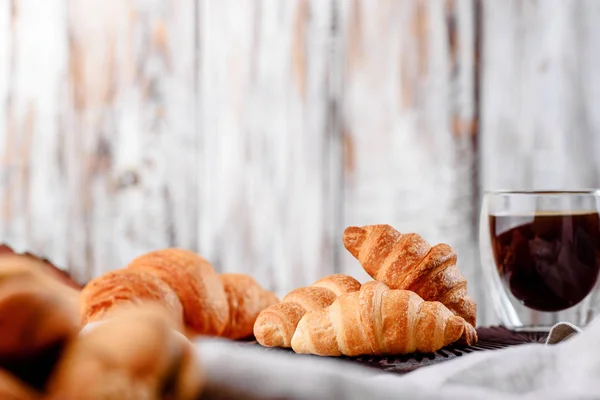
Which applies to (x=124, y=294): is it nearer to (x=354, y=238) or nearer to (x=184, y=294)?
(x=184, y=294)

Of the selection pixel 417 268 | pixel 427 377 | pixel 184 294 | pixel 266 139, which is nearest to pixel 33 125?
pixel 266 139

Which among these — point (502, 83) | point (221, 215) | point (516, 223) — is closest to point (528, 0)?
point (502, 83)

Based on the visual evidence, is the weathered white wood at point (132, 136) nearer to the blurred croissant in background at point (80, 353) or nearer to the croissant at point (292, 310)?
the croissant at point (292, 310)

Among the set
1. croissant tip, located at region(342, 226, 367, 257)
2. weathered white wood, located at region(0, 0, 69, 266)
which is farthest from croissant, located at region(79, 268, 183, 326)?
weathered white wood, located at region(0, 0, 69, 266)

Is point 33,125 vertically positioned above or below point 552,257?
above

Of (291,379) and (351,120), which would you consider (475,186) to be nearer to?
(351,120)

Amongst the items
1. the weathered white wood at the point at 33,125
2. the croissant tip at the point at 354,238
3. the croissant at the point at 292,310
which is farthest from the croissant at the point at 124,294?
the weathered white wood at the point at 33,125
